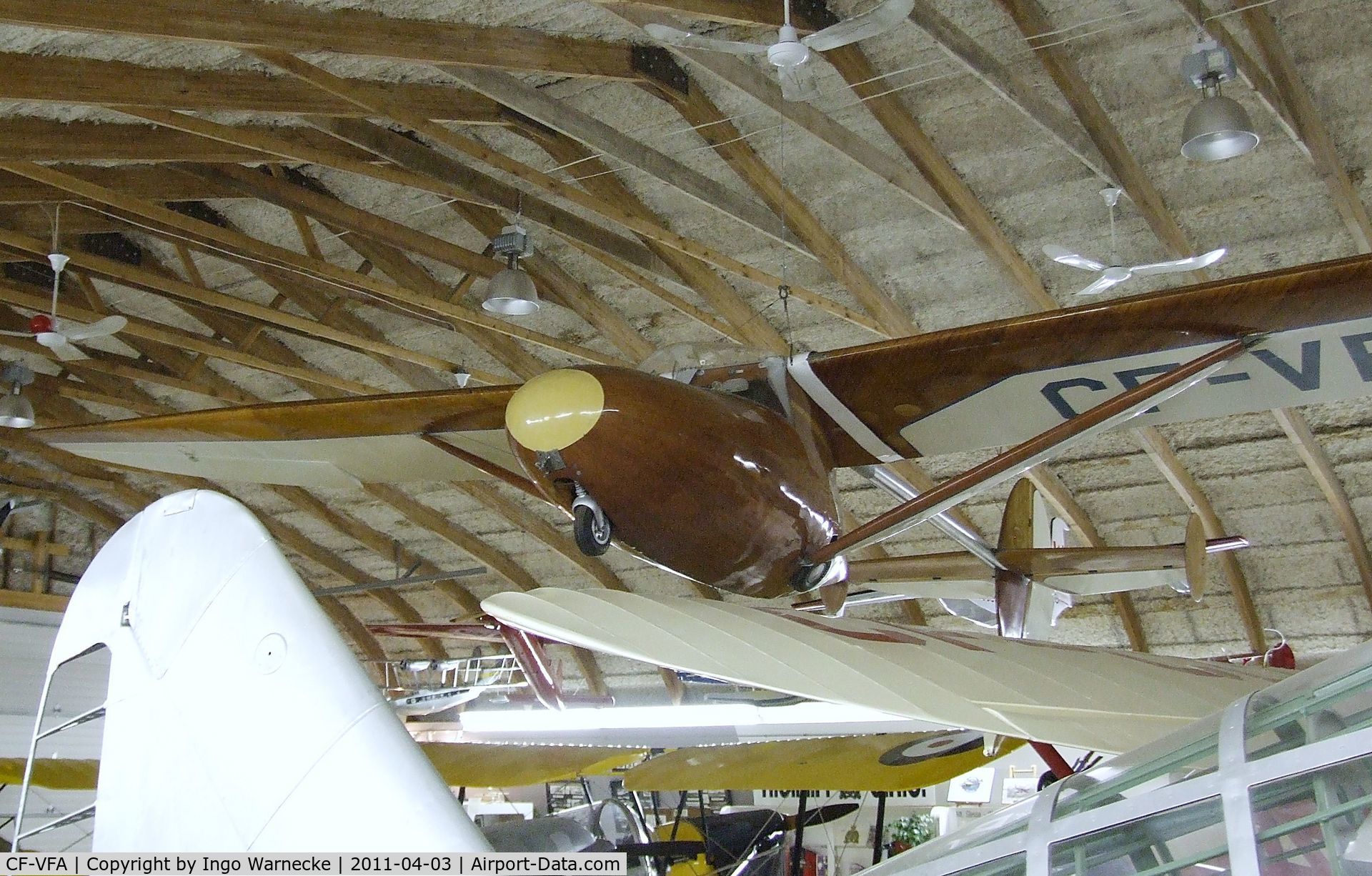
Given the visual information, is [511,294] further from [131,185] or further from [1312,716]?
[1312,716]

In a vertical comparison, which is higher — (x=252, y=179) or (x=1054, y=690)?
(x=252, y=179)

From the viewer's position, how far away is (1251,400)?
5699 mm

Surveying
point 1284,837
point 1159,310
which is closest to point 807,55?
point 1159,310

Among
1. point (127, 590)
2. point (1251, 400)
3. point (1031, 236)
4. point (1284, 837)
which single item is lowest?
point (1284, 837)

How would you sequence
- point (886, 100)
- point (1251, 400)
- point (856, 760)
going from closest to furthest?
point (1251, 400) < point (856, 760) < point (886, 100)

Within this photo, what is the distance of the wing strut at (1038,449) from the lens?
4.79 meters

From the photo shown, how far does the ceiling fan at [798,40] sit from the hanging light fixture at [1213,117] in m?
2.89

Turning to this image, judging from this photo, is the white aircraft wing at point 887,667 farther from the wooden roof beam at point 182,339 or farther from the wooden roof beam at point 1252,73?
the wooden roof beam at point 182,339

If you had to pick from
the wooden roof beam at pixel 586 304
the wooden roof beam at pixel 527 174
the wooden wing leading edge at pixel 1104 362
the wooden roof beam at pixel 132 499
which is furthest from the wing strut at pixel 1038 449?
the wooden roof beam at pixel 132 499

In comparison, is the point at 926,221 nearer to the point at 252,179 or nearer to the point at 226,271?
the point at 252,179

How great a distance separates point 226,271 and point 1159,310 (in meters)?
12.9

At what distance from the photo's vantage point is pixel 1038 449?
16.3 ft

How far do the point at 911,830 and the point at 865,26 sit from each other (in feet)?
29.2

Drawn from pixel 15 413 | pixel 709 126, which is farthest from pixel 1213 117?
pixel 15 413
